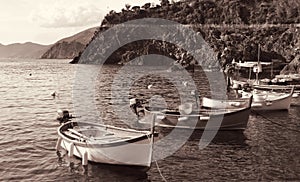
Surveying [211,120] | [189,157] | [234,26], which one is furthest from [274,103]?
[234,26]

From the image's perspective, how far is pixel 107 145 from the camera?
2064cm

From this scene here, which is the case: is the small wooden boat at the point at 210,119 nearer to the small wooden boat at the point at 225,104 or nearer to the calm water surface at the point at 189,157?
the calm water surface at the point at 189,157

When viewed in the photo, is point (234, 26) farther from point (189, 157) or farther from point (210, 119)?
point (189, 157)

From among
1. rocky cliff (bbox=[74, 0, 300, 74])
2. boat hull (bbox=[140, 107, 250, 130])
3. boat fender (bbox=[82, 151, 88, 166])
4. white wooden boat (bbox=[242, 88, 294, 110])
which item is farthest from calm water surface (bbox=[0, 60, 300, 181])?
rocky cliff (bbox=[74, 0, 300, 74])

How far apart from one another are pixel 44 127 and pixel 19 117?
6719 mm

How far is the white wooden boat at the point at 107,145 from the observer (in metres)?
20.1

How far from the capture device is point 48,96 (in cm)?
5953

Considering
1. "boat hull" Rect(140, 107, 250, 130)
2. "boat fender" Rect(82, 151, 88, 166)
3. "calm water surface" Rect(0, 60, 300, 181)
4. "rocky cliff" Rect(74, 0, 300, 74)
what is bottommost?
"calm water surface" Rect(0, 60, 300, 181)

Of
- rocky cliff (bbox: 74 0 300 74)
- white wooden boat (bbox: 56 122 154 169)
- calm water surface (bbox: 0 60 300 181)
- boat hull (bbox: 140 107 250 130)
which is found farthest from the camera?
rocky cliff (bbox: 74 0 300 74)

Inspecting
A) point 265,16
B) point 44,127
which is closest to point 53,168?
point 44,127

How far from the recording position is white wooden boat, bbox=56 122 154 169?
20141 mm

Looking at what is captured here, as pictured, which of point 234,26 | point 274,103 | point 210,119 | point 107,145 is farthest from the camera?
point 234,26

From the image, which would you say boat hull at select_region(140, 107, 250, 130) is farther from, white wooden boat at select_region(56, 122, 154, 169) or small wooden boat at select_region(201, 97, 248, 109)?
white wooden boat at select_region(56, 122, 154, 169)

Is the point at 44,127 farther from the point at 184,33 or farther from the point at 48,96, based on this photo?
the point at 184,33
